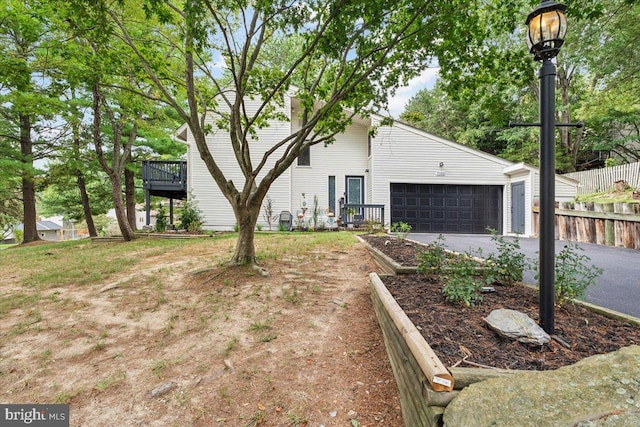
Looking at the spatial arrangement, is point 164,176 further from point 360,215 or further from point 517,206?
point 517,206

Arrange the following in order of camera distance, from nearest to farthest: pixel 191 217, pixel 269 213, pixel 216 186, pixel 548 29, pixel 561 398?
pixel 561 398 < pixel 548 29 < pixel 191 217 < pixel 269 213 < pixel 216 186

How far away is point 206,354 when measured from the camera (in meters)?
2.71

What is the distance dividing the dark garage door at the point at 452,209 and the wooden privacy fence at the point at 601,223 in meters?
3.26

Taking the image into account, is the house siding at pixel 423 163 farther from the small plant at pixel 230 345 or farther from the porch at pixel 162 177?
the small plant at pixel 230 345

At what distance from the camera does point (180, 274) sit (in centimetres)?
527

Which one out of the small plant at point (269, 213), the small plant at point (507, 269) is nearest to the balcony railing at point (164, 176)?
the small plant at point (269, 213)

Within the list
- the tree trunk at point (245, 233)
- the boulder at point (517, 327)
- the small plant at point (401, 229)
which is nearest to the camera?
the boulder at point (517, 327)

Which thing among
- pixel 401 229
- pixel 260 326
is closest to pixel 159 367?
pixel 260 326

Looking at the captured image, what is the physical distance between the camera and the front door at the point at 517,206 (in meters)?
11.0

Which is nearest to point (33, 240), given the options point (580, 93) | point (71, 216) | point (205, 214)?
point (205, 214)

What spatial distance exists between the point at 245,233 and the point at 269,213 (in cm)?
704

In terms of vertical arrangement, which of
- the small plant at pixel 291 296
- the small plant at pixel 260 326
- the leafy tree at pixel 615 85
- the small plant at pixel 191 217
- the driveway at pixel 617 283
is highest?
the leafy tree at pixel 615 85

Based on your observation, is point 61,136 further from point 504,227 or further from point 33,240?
point 504,227

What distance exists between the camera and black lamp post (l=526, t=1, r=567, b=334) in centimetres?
211
